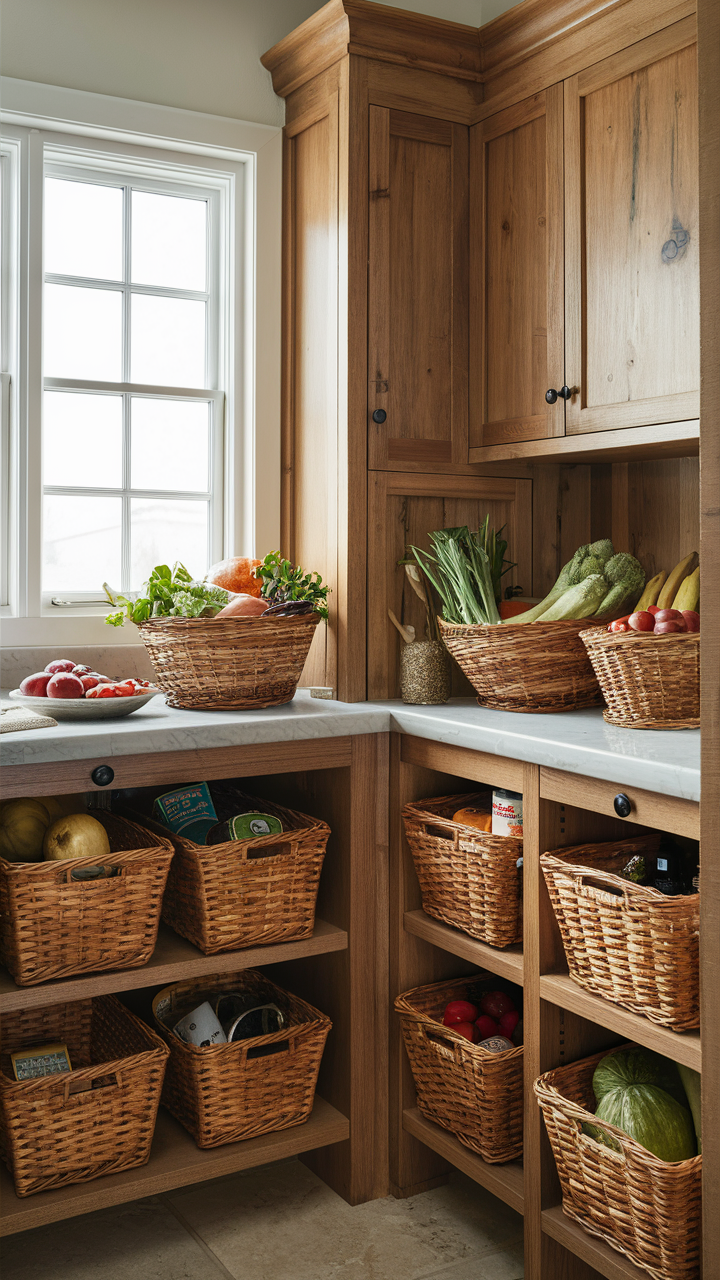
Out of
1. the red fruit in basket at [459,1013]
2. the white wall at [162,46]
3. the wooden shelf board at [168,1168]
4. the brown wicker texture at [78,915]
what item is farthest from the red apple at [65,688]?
the white wall at [162,46]

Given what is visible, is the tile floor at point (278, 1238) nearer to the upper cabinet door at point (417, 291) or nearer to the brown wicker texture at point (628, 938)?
the brown wicker texture at point (628, 938)

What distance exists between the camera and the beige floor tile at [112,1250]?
1951mm

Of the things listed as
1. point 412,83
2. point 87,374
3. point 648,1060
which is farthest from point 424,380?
point 648,1060

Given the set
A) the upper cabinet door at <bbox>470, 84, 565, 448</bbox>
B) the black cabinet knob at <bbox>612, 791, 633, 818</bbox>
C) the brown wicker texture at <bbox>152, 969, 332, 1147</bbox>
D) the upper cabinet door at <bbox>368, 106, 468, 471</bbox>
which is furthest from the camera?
the upper cabinet door at <bbox>368, 106, 468, 471</bbox>

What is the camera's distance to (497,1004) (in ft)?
7.04

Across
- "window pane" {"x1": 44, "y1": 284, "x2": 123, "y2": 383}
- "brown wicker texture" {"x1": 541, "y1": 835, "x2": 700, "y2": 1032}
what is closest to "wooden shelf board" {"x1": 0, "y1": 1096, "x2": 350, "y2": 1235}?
"brown wicker texture" {"x1": 541, "y1": 835, "x2": 700, "y2": 1032}

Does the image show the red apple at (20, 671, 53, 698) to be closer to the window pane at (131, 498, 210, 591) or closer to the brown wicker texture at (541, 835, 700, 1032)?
the window pane at (131, 498, 210, 591)

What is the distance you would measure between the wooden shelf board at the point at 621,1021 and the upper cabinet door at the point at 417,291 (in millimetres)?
1186

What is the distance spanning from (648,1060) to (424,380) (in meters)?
1.51

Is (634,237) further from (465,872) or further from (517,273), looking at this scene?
(465,872)

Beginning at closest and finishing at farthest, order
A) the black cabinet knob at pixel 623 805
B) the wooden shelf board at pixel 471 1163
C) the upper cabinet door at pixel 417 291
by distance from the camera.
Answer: the black cabinet knob at pixel 623 805 → the wooden shelf board at pixel 471 1163 → the upper cabinet door at pixel 417 291

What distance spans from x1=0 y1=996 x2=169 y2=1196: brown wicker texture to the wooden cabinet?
1531 millimetres

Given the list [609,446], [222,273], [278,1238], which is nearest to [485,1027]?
[278,1238]

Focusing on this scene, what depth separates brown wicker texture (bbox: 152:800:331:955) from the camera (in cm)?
199
